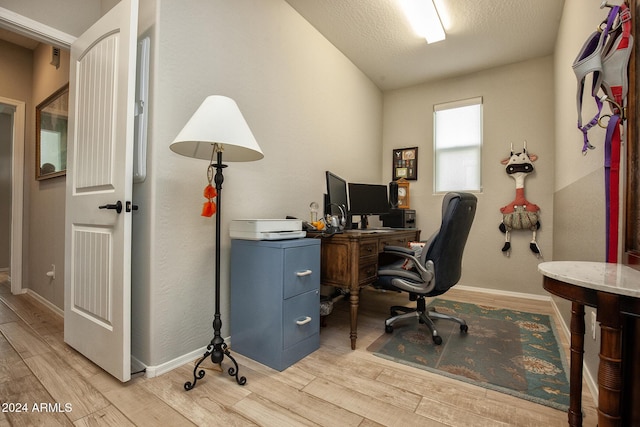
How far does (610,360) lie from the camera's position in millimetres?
795

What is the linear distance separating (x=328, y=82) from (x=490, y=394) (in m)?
2.92

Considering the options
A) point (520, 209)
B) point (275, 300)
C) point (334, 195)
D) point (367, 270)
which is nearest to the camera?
point (275, 300)

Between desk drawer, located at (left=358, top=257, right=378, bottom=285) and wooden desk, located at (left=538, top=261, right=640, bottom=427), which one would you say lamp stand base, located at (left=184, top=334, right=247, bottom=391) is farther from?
wooden desk, located at (left=538, top=261, right=640, bottom=427)

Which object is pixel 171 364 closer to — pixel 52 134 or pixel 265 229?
pixel 265 229

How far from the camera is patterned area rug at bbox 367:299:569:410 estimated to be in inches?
59.7

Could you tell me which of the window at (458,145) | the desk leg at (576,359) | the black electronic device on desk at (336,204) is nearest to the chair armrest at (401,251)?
the black electronic device on desk at (336,204)

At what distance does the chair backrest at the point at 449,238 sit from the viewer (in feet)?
6.27

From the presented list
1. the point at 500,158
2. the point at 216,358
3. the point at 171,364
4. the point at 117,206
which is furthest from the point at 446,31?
the point at 171,364

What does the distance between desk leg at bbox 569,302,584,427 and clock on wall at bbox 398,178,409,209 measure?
2953 mm

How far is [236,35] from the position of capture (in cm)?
204

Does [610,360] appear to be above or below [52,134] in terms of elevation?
below

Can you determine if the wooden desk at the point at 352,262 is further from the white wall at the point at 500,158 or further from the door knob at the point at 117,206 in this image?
the white wall at the point at 500,158

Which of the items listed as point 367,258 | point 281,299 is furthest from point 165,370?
point 367,258

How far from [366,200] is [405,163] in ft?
5.06
